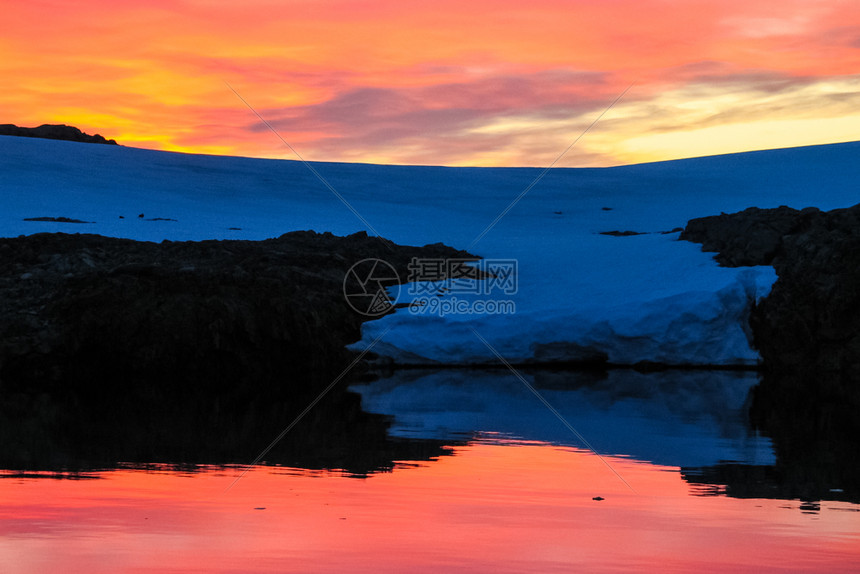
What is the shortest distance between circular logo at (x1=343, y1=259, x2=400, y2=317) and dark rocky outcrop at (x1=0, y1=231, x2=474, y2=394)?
0.23 metres

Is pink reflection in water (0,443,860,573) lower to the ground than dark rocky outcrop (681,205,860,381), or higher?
lower

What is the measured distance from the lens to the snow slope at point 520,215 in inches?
690

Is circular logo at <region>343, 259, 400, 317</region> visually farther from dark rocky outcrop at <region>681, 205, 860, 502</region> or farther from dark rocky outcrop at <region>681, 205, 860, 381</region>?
dark rocky outcrop at <region>681, 205, 860, 381</region>

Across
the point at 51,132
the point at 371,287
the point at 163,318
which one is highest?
the point at 51,132

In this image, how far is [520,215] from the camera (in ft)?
102

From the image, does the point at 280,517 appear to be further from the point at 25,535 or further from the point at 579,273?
the point at 579,273

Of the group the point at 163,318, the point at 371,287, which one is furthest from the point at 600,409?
the point at 371,287

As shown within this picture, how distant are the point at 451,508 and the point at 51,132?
52.6 metres

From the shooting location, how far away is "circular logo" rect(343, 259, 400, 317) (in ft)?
61.5

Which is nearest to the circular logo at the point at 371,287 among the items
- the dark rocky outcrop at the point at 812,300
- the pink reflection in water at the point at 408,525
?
the dark rocky outcrop at the point at 812,300

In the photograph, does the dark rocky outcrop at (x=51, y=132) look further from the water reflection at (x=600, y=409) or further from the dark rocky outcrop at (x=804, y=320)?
the water reflection at (x=600, y=409)

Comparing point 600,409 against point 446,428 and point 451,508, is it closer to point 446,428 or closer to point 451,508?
point 446,428

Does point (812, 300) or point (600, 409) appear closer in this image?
point (600, 409)

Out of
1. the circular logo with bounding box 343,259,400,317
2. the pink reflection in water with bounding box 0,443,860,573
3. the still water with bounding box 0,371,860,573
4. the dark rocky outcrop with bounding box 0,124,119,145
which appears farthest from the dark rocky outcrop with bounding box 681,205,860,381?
the dark rocky outcrop with bounding box 0,124,119,145
